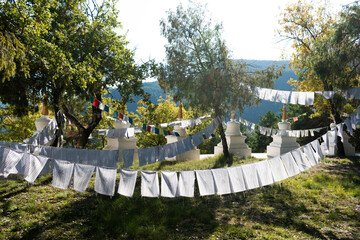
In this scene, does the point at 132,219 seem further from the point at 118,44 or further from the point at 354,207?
the point at 118,44

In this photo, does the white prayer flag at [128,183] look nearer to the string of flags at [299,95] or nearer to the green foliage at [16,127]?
the string of flags at [299,95]

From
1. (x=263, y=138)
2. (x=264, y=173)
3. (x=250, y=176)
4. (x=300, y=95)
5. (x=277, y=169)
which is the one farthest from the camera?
(x=263, y=138)

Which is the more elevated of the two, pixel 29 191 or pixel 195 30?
pixel 195 30

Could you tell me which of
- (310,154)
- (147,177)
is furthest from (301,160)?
(147,177)

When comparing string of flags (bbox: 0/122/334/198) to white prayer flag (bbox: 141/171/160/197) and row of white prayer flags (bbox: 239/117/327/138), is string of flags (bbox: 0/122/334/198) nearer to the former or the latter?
white prayer flag (bbox: 141/171/160/197)

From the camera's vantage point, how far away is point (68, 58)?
1187cm

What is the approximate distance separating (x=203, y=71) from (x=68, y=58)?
6.60 meters

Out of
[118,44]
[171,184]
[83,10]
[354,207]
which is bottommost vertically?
[354,207]

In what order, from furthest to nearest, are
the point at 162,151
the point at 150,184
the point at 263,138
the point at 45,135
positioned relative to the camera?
1. the point at 263,138
2. the point at 45,135
3. the point at 162,151
4. the point at 150,184

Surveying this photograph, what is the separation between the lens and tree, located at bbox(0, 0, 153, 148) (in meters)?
9.43

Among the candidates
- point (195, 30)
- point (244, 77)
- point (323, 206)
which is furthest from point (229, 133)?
point (323, 206)

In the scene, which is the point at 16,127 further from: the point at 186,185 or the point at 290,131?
the point at 290,131

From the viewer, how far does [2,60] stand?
6625 millimetres

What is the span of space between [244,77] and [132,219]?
896 centimetres
